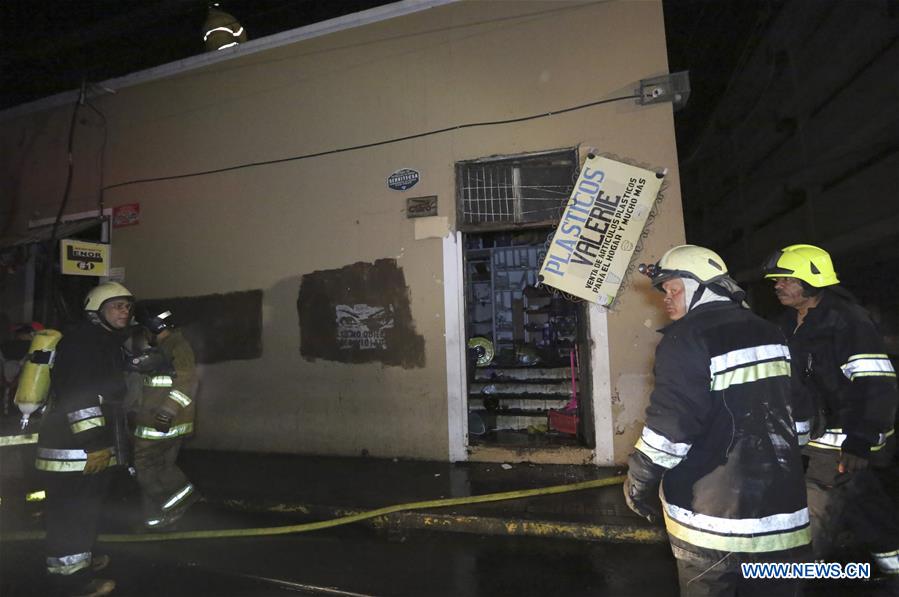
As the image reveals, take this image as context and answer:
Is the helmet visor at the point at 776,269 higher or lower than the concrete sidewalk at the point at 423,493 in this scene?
higher

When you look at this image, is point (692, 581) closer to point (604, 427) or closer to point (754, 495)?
point (754, 495)

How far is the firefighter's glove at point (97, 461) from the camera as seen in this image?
3.36m

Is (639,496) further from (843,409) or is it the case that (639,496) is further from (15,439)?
(15,439)

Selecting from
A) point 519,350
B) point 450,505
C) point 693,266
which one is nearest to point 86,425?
point 450,505

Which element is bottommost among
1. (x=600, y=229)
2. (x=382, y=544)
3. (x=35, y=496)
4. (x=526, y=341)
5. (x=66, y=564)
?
(x=382, y=544)

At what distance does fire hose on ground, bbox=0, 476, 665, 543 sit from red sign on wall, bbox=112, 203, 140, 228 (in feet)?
15.9

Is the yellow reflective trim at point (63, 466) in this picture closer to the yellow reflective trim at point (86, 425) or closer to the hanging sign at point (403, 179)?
the yellow reflective trim at point (86, 425)

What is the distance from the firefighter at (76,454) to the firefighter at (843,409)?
16.6ft

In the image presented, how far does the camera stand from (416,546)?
3861 mm

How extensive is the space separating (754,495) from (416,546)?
9.27 feet

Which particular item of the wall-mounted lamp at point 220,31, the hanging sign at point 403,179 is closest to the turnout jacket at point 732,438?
the hanging sign at point 403,179

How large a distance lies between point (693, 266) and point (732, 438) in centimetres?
81

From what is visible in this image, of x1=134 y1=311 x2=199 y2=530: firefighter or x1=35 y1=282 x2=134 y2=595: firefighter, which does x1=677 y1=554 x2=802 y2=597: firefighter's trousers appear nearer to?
x1=35 y1=282 x2=134 y2=595: firefighter

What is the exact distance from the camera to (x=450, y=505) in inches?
166
